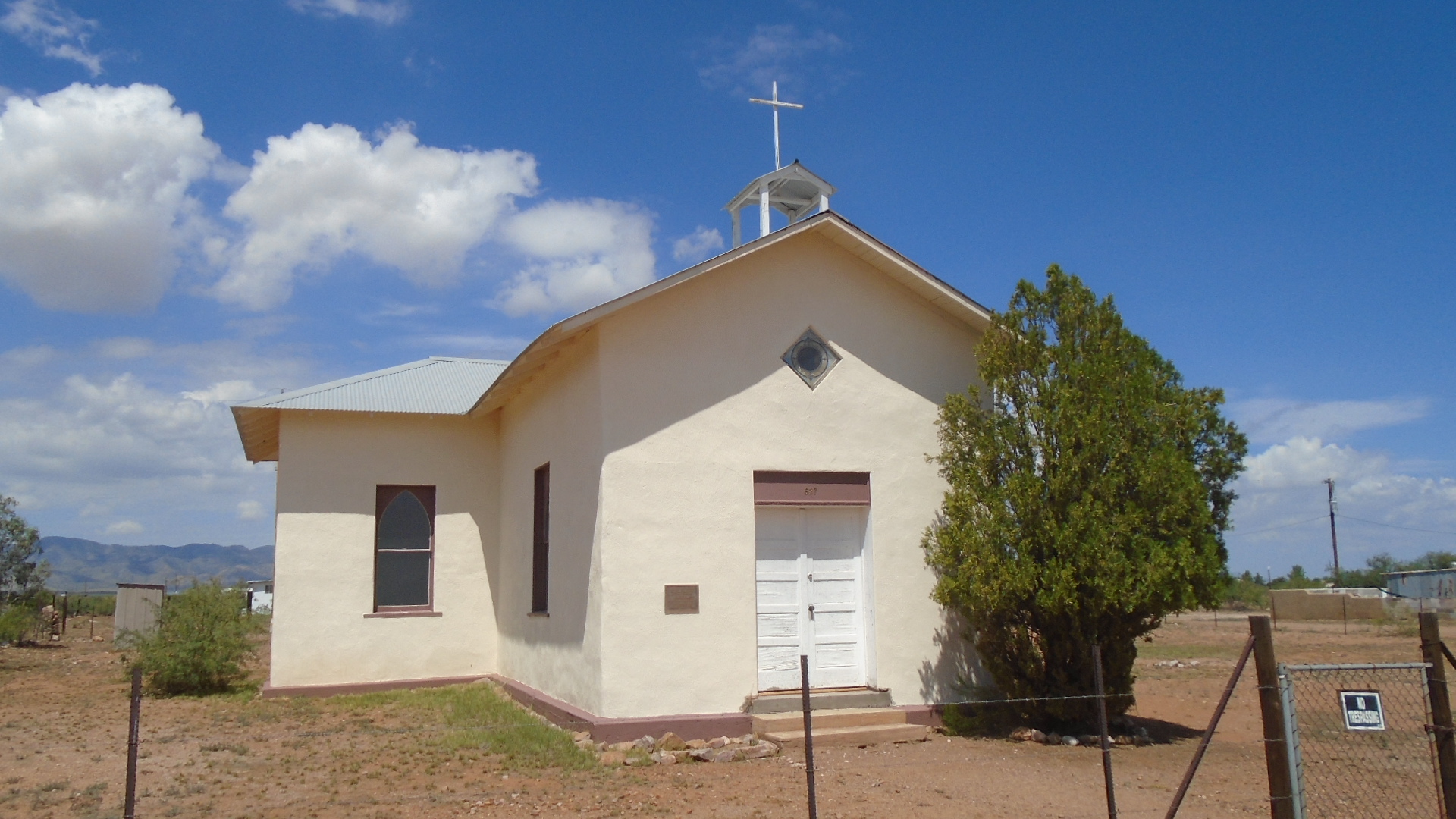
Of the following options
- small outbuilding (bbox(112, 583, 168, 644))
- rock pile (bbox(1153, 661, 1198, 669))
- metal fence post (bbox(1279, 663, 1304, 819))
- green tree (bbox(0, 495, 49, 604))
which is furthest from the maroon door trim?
green tree (bbox(0, 495, 49, 604))

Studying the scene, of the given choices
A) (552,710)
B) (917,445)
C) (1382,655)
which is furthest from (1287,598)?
(552,710)

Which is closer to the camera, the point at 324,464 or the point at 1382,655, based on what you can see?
the point at 324,464

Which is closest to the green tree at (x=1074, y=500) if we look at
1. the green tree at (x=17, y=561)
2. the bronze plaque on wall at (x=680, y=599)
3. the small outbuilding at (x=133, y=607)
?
the bronze plaque on wall at (x=680, y=599)

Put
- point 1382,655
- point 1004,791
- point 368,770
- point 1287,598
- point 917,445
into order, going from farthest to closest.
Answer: point 1287,598, point 1382,655, point 917,445, point 368,770, point 1004,791

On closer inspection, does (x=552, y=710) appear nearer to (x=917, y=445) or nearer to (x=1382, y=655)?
(x=917, y=445)

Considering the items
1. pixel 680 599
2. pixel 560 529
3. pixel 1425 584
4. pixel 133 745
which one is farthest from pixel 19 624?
pixel 1425 584

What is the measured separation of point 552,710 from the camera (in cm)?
1244

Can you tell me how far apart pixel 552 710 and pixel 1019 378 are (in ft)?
21.4

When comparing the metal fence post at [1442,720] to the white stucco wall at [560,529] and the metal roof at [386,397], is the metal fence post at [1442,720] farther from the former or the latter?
the metal roof at [386,397]

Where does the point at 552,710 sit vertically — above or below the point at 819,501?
below

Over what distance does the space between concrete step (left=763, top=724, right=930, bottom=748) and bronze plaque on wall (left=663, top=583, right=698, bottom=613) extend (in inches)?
60.6

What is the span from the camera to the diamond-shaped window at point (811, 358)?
12.4 meters

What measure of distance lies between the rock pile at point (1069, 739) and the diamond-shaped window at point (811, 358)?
174 inches

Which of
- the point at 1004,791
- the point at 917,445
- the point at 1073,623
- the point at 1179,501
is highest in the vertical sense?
the point at 917,445
